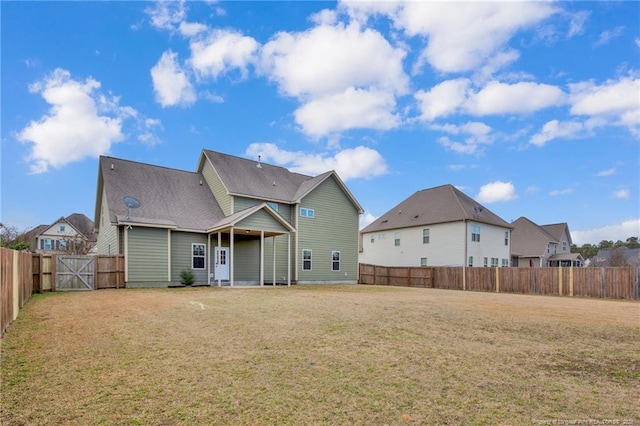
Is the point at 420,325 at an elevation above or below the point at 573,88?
below

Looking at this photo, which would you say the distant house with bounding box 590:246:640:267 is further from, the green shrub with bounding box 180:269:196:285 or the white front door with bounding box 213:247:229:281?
the green shrub with bounding box 180:269:196:285

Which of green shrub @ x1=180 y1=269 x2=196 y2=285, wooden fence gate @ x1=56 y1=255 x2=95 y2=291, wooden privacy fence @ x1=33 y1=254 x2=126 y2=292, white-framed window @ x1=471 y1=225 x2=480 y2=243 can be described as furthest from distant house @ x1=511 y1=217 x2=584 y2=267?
wooden fence gate @ x1=56 y1=255 x2=95 y2=291

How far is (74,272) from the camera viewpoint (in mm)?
16234

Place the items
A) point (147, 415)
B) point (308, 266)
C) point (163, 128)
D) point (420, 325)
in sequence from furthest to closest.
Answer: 1. point (308, 266)
2. point (163, 128)
3. point (420, 325)
4. point (147, 415)

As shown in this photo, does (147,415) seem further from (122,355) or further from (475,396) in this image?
(475,396)

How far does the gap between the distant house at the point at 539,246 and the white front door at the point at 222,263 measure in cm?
3258

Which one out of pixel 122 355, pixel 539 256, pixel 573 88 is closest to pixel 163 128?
pixel 122 355

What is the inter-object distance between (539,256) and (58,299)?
1695 inches

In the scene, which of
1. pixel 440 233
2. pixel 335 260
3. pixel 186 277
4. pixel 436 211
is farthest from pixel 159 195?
pixel 436 211

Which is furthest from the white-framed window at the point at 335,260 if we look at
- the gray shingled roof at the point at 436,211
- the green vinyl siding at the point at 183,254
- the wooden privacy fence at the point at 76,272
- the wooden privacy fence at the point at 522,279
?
the wooden privacy fence at the point at 76,272

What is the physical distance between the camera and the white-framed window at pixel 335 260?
25561 millimetres

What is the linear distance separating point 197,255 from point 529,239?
3813 cm

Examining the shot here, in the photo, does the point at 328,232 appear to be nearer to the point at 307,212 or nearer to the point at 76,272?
the point at 307,212

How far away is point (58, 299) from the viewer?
12641mm
